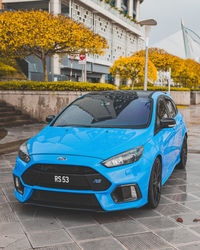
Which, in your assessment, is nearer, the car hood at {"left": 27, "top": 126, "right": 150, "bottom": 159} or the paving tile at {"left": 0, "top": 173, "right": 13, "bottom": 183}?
the car hood at {"left": 27, "top": 126, "right": 150, "bottom": 159}

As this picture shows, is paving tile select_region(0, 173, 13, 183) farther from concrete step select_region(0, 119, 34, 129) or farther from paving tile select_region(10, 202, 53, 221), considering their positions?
concrete step select_region(0, 119, 34, 129)

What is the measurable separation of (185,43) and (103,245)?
273 feet

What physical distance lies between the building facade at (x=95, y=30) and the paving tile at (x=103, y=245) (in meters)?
24.6

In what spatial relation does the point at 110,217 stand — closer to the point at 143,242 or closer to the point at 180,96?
the point at 143,242

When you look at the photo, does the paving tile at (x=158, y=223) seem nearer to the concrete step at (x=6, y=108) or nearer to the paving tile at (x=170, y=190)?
the paving tile at (x=170, y=190)

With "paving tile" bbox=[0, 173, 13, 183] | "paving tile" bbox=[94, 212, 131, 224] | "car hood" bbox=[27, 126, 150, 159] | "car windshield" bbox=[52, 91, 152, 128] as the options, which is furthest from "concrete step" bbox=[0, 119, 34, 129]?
"paving tile" bbox=[94, 212, 131, 224]

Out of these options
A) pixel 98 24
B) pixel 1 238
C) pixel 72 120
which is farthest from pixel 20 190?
pixel 98 24

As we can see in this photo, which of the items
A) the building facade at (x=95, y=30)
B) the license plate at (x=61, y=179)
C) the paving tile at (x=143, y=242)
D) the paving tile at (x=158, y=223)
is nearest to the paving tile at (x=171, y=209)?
the paving tile at (x=158, y=223)

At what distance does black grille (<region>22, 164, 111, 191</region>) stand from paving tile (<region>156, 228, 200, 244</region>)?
31.3 inches

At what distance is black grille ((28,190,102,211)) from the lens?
3814 mm

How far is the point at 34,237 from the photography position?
355cm

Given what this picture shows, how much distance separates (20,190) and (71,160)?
0.88m

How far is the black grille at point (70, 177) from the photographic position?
3.76 metres

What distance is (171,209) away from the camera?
Answer: 4465 mm
